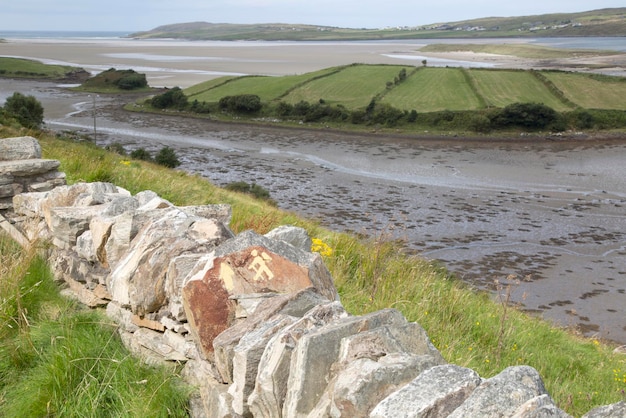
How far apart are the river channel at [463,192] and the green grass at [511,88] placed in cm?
939

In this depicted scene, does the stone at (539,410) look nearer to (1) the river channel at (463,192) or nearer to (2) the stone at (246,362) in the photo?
(2) the stone at (246,362)

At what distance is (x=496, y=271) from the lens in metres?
21.1

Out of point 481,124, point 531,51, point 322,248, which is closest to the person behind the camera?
point 322,248

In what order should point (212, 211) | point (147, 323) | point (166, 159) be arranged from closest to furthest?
point (147, 323) → point (212, 211) → point (166, 159)

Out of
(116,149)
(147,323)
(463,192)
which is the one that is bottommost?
(463,192)

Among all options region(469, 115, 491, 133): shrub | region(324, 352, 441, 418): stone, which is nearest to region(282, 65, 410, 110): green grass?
region(469, 115, 491, 133): shrub

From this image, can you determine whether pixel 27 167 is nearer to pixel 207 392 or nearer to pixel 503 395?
pixel 207 392

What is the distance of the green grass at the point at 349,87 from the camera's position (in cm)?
6378

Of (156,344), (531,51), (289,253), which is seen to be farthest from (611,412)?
(531,51)

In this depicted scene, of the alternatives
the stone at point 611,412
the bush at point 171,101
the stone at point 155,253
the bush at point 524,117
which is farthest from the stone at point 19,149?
the bush at point 171,101

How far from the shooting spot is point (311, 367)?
2.85m

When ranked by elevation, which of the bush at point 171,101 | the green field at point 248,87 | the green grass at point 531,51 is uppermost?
the green grass at point 531,51

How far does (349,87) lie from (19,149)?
62.7 m

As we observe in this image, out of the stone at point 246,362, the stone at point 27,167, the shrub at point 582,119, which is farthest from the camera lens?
the shrub at point 582,119
